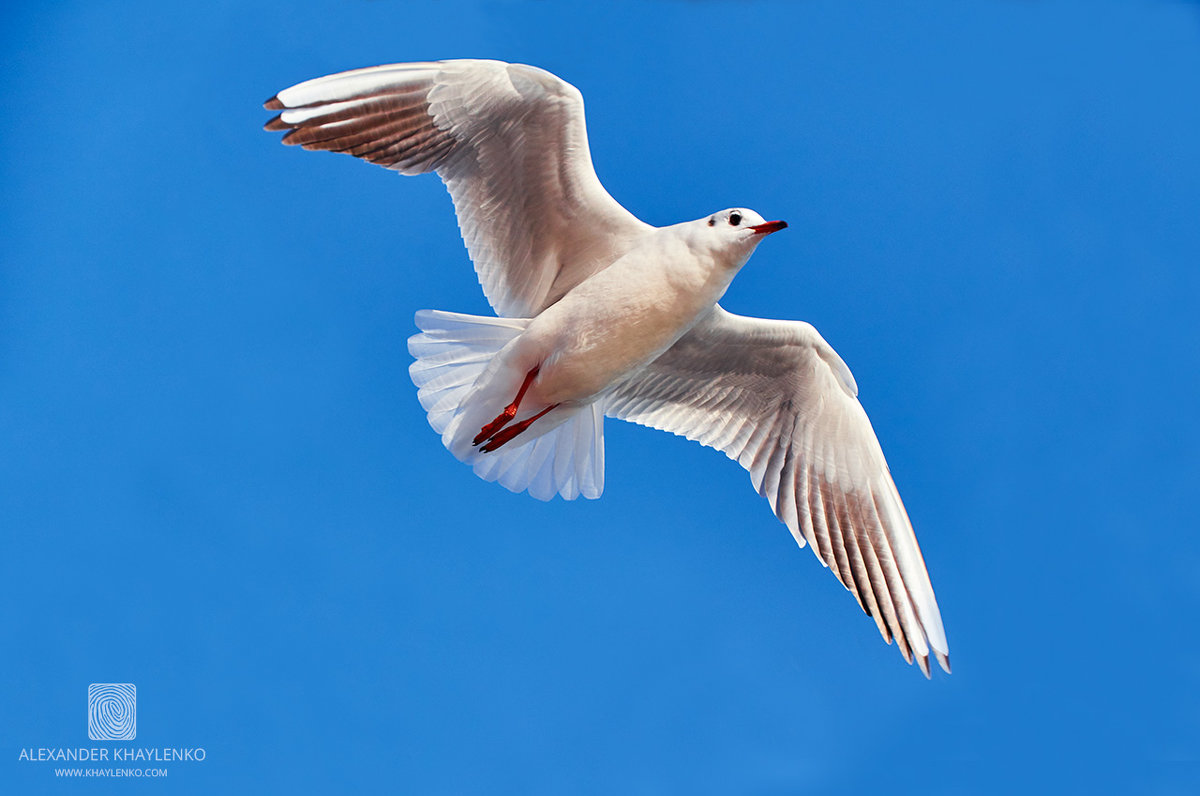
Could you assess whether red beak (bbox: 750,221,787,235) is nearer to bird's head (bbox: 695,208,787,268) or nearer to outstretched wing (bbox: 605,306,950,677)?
bird's head (bbox: 695,208,787,268)

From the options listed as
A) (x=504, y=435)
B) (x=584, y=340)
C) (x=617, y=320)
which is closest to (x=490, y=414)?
(x=504, y=435)

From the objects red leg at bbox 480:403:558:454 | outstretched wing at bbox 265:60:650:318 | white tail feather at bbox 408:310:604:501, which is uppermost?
outstretched wing at bbox 265:60:650:318

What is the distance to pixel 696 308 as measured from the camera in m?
4.94

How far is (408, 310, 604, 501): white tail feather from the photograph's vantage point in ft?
16.9

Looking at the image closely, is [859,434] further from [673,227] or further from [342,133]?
[342,133]

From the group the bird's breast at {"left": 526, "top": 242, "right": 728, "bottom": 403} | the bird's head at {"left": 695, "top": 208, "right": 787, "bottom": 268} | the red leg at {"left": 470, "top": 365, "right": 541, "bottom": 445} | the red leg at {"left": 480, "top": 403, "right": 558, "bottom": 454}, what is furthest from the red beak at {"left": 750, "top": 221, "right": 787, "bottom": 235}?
the red leg at {"left": 480, "top": 403, "right": 558, "bottom": 454}

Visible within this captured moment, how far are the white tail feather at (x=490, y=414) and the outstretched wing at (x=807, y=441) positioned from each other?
55 centimetres

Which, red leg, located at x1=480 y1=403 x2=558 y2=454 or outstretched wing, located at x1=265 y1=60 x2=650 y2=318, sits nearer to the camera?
outstretched wing, located at x1=265 y1=60 x2=650 y2=318

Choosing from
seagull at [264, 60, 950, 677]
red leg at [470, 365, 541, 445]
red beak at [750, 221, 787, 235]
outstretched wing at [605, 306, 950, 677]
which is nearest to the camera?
red beak at [750, 221, 787, 235]

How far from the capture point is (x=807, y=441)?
5.67 m

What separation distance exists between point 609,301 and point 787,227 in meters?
0.77

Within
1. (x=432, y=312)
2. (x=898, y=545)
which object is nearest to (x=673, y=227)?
(x=432, y=312)

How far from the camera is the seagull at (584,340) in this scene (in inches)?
193

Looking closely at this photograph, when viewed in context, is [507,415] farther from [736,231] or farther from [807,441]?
[807,441]
